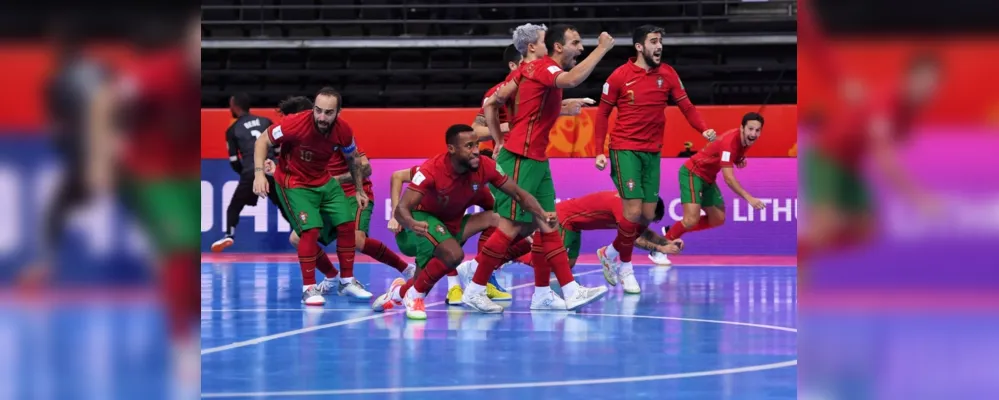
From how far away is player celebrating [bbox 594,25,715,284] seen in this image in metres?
9.16

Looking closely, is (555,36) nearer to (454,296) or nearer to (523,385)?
(454,296)

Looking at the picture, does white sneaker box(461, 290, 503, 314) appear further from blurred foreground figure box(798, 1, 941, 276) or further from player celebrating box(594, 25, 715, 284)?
blurred foreground figure box(798, 1, 941, 276)

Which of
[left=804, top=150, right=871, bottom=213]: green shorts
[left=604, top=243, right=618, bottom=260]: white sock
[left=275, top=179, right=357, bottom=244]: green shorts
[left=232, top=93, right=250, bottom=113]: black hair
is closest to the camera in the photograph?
[left=804, top=150, right=871, bottom=213]: green shorts

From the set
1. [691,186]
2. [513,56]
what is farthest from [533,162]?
[691,186]

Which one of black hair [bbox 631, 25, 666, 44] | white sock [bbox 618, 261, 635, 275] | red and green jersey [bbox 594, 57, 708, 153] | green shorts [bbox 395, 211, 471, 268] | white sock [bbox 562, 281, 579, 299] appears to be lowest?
white sock [bbox 562, 281, 579, 299]

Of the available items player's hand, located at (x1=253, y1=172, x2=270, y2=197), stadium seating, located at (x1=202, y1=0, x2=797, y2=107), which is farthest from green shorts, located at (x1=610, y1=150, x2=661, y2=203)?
stadium seating, located at (x1=202, y1=0, x2=797, y2=107)

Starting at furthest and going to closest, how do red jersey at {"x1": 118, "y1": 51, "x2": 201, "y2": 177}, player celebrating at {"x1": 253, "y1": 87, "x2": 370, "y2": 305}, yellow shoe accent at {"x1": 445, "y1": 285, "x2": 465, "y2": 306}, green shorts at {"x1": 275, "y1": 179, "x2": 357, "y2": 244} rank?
yellow shoe accent at {"x1": 445, "y1": 285, "x2": 465, "y2": 306}
green shorts at {"x1": 275, "y1": 179, "x2": 357, "y2": 244}
player celebrating at {"x1": 253, "y1": 87, "x2": 370, "y2": 305}
red jersey at {"x1": 118, "y1": 51, "x2": 201, "y2": 177}

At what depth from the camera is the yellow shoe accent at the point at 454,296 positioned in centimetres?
866

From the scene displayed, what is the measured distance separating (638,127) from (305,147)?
2715mm

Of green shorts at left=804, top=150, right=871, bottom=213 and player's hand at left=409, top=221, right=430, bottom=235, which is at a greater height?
green shorts at left=804, top=150, right=871, bottom=213

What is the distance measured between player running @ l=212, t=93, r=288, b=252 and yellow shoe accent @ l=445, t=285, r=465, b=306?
4.59 meters

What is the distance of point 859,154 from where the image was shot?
5.40 ft

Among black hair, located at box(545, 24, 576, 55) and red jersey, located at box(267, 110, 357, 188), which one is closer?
black hair, located at box(545, 24, 576, 55)

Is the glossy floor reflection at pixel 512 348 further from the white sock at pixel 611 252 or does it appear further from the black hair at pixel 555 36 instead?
the black hair at pixel 555 36
